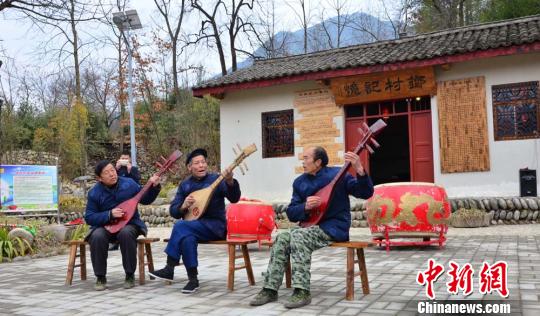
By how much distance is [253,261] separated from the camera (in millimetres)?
7367

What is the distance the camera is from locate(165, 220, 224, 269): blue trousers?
5230 millimetres

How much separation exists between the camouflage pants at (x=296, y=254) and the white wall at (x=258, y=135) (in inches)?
371

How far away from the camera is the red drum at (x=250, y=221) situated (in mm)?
8453

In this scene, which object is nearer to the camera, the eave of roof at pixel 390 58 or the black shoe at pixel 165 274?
the black shoe at pixel 165 274

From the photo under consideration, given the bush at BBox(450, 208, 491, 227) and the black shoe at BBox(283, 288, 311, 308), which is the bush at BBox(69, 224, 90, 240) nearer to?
the black shoe at BBox(283, 288, 311, 308)

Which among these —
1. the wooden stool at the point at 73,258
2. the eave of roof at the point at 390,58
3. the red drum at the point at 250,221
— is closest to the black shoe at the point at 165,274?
the wooden stool at the point at 73,258

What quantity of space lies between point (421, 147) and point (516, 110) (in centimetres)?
224

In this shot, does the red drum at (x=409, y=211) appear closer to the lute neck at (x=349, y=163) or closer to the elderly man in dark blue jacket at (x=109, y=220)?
the lute neck at (x=349, y=163)

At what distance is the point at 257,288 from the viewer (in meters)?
5.29

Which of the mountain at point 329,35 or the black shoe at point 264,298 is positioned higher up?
the mountain at point 329,35

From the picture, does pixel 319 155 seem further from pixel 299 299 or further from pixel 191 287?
pixel 191 287

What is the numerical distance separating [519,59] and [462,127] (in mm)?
1823

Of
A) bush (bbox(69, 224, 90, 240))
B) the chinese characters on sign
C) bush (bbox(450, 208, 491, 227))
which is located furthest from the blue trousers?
bush (bbox(450, 208, 491, 227))

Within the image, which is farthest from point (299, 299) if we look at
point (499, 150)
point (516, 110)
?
point (516, 110)
